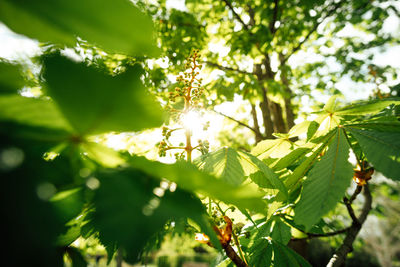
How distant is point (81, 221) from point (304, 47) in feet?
22.8

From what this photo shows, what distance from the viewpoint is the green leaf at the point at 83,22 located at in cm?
29

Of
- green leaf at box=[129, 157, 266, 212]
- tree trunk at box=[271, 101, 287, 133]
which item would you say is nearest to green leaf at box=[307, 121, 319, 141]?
green leaf at box=[129, 157, 266, 212]

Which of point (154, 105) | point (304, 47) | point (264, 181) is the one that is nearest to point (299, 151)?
point (264, 181)

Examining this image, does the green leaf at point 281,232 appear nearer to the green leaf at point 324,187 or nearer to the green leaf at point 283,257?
the green leaf at point 283,257

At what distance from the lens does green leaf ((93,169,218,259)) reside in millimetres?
281

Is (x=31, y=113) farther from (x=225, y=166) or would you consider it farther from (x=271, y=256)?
(x=271, y=256)

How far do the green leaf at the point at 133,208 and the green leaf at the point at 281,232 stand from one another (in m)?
1.29

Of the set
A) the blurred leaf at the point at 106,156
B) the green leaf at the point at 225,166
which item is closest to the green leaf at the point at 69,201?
the blurred leaf at the point at 106,156

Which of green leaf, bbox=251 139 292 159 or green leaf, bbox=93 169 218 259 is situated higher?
green leaf, bbox=93 169 218 259

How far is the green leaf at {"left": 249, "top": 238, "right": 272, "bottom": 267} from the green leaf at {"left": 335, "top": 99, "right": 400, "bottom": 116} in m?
0.83

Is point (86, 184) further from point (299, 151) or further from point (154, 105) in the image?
point (299, 151)

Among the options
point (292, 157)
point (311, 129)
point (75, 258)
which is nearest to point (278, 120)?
point (311, 129)

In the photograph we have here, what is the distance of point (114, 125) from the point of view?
14.2 inches

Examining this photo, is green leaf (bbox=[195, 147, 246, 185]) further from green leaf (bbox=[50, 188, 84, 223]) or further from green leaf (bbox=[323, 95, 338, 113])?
green leaf (bbox=[323, 95, 338, 113])
